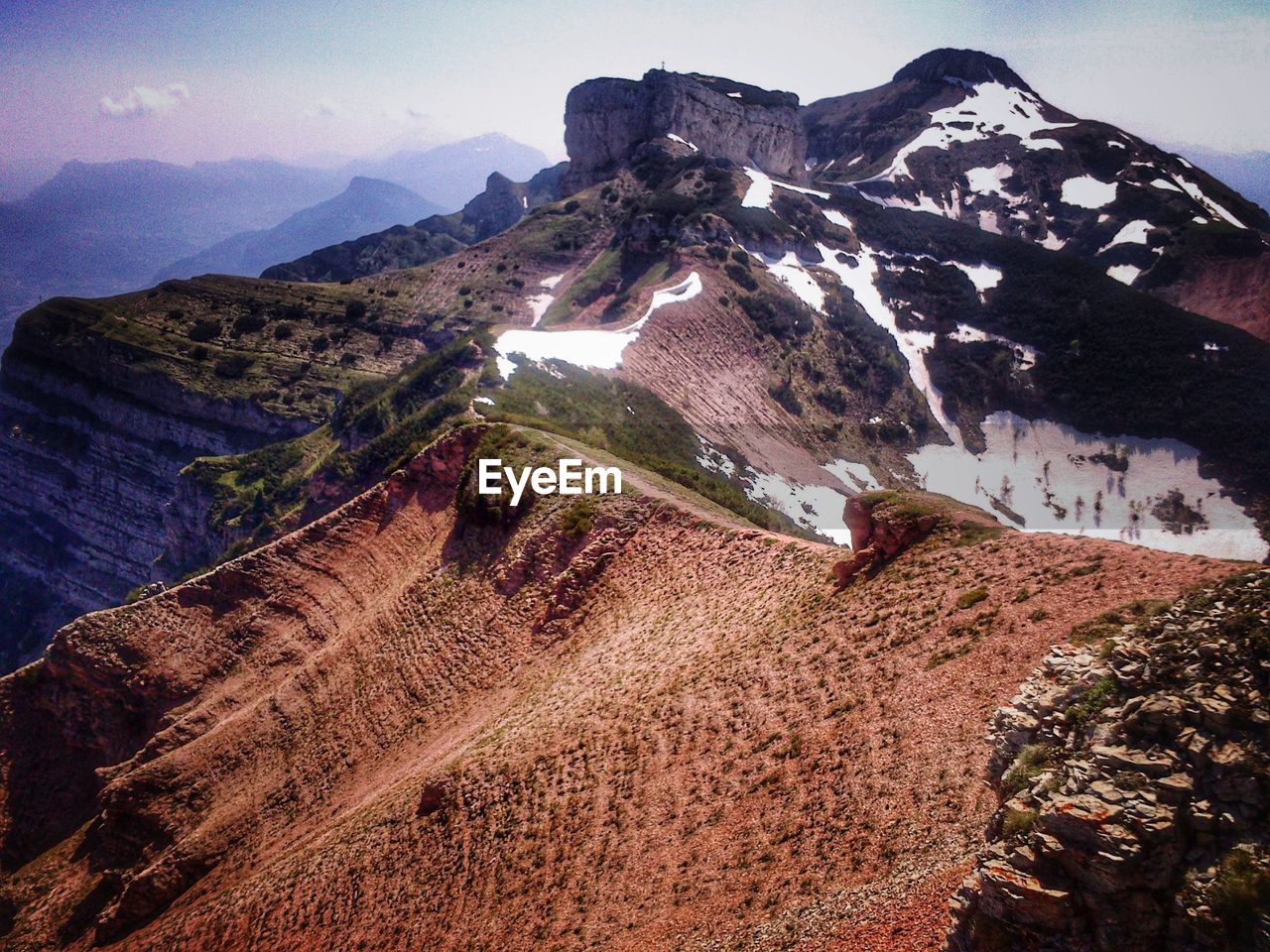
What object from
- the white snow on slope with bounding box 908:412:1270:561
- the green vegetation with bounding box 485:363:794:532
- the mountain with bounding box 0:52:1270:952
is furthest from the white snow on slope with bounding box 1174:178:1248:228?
the green vegetation with bounding box 485:363:794:532

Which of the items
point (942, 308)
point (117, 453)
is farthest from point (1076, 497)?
point (117, 453)

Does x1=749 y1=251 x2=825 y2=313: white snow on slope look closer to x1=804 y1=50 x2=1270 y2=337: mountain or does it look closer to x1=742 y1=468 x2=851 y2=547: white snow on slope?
x1=742 y1=468 x2=851 y2=547: white snow on slope

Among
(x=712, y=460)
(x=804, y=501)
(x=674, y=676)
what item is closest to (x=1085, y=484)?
(x=804, y=501)

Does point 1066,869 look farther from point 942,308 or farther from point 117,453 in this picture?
point 117,453

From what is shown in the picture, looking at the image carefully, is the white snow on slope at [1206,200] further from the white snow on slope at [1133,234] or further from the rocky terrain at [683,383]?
the rocky terrain at [683,383]

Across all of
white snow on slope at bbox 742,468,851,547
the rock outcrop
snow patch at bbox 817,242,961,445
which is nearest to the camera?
the rock outcrop

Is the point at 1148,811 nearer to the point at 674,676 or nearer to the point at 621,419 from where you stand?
the point at 674,676

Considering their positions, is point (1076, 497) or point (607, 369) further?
point (1076, 497)
